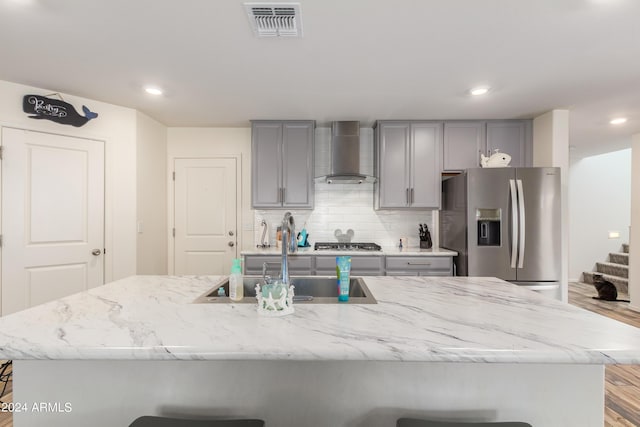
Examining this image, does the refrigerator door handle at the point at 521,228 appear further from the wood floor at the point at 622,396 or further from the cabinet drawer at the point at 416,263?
the wood floor at the point at 622,396

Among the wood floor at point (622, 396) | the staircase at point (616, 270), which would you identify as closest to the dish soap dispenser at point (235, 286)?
the wood floor at point (622, 396)

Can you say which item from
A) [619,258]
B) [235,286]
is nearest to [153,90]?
[235,286]

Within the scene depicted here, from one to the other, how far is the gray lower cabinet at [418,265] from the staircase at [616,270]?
157 inches

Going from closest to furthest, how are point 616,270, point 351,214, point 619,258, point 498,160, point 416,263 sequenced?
1. point 416,263
2. point 498,160
3. point 351,214
4. point 616,270
5. point 619,258

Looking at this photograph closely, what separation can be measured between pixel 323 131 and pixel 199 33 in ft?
6.80

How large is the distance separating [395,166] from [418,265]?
1.12m

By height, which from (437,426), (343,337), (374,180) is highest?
(374,180)

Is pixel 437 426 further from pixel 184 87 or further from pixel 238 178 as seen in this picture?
pixel 238 178

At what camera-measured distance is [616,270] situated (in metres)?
5.28

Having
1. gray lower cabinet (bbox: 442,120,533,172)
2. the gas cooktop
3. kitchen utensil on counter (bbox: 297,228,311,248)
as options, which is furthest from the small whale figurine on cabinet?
kitchen utensil on counter (bbox: 297,228,311,248)

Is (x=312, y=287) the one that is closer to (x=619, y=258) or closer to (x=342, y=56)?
(x=342, y=56)

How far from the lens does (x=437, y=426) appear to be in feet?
2.93

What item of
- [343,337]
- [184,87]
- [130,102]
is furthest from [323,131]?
[343,337]

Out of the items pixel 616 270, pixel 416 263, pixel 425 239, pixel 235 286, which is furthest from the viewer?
pixel 616 270
